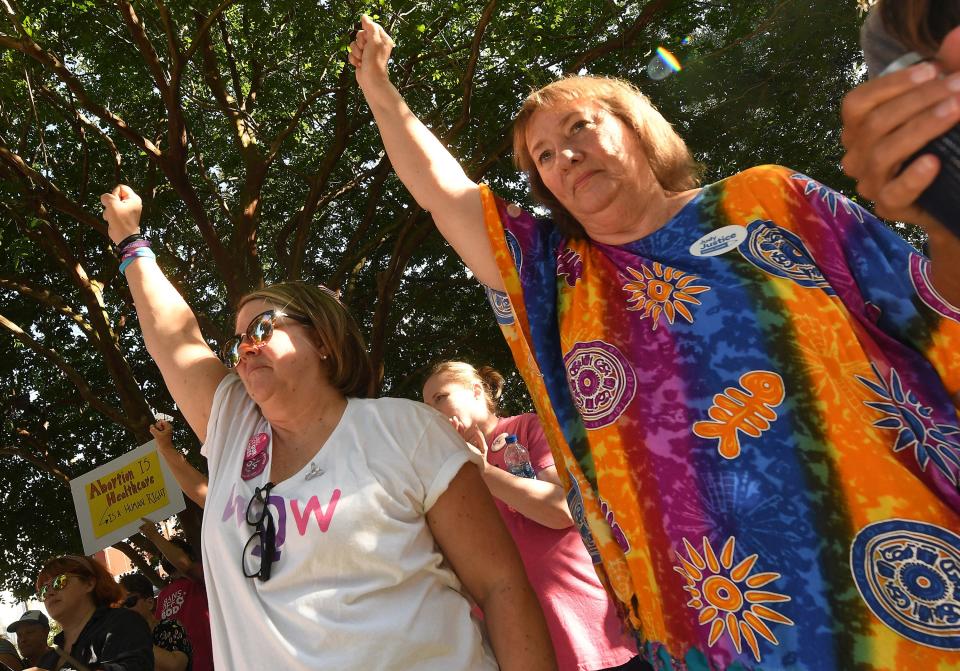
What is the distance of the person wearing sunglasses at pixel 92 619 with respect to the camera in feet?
12.5

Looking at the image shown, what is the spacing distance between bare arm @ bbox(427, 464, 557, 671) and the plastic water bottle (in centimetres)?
88

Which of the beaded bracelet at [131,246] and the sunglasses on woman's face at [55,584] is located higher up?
the beaded bracelet at [131,246]

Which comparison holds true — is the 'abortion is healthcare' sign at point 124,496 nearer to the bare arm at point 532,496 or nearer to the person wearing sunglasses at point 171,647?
the person wearing sunglasses at point 171,647

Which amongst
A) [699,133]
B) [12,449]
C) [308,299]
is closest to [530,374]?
[308,299]

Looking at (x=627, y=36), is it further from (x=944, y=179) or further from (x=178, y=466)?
(x=944, y=179)

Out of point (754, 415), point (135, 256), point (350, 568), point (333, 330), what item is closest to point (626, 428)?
point (754, 415)

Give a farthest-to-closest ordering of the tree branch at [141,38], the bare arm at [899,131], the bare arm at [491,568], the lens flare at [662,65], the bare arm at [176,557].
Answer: the lens flare at [662,65]
the tree branch at [141,38]
the bare arm at [176,557]
the bare arm at [491,568]
the bare arm at [899,131]

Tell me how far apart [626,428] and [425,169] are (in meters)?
0.87

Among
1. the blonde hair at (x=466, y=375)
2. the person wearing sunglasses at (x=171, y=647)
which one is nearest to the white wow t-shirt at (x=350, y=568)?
the blonde hair at (x=466, y=375)

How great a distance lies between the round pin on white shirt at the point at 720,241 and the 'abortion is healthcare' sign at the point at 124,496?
13.3 feet

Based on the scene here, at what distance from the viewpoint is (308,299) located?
252cm

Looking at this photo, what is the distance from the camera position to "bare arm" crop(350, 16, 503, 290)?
2201 millimetres

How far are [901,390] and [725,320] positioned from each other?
0.36m

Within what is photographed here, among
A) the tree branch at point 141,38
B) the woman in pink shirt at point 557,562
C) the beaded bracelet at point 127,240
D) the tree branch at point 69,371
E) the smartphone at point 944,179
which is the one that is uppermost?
the tree branch at point 141,38
